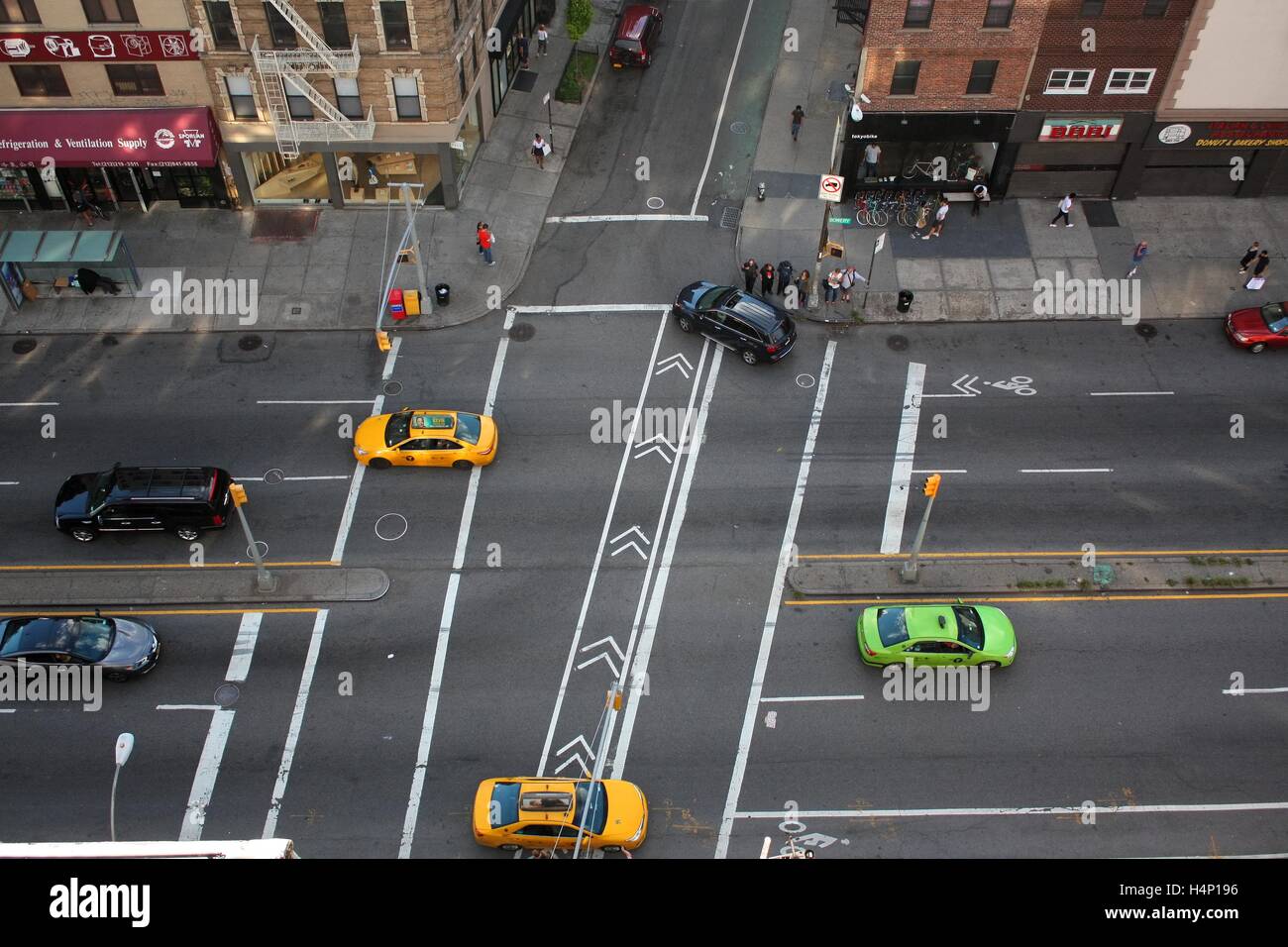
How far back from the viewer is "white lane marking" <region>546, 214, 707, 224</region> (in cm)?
3862

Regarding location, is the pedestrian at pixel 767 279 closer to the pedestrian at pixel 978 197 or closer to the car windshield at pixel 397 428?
the pedestrian at pixel 978 197

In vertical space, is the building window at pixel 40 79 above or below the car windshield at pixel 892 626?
above

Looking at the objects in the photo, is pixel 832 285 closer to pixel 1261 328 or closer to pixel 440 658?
pixel 1261 328

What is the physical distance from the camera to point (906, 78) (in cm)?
3619

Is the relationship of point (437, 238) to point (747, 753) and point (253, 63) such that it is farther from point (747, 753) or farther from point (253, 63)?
point (747, 753)

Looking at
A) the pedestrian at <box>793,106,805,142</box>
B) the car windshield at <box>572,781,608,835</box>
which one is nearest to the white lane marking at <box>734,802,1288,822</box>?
the car windshield at <box>572,781,608,835</box>

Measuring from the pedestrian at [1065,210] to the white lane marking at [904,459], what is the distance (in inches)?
358

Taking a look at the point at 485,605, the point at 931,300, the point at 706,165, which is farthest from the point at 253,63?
the point at 931,300

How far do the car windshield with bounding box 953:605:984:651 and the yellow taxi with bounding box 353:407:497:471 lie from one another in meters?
13.5

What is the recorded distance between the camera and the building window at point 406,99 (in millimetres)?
35031

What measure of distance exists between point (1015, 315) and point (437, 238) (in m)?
20.1

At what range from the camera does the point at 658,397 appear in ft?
107

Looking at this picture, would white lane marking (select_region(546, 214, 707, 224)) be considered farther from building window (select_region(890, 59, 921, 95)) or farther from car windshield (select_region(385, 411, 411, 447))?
car windshield (select_region(385, 411, 411, 447))

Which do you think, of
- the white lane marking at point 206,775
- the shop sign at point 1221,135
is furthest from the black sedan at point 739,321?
the white lane marking at point 206,775
